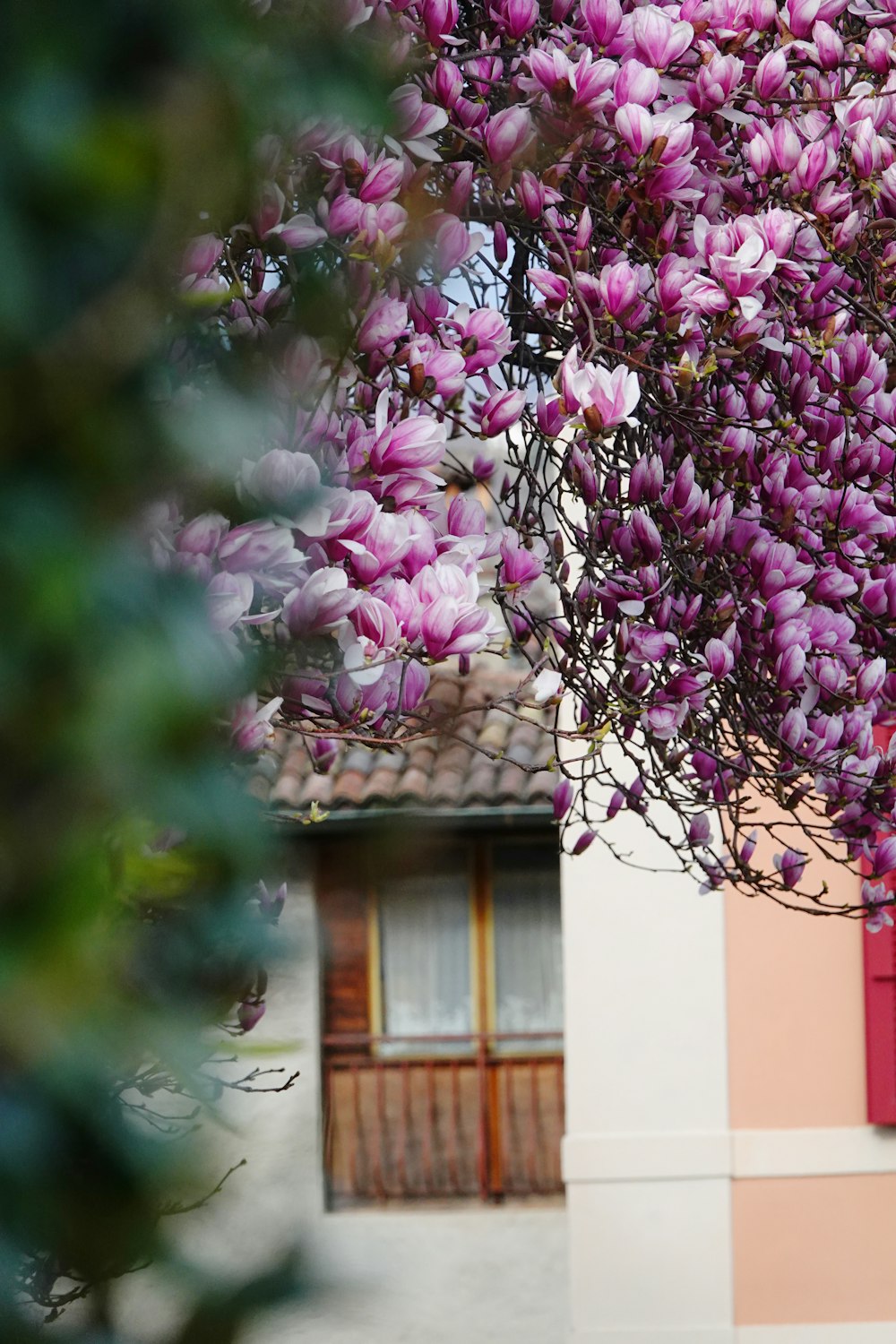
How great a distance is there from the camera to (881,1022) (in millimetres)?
6395

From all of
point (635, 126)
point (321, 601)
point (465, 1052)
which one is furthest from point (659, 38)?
point (465, 1052)

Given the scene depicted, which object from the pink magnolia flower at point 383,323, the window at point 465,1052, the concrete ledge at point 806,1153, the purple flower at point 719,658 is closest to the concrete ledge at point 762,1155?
the concrete ledge at point 806,1153

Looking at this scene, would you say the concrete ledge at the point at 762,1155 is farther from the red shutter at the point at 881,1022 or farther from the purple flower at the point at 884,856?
the purple flower at the point at 884,856

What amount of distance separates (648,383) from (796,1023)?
431cm

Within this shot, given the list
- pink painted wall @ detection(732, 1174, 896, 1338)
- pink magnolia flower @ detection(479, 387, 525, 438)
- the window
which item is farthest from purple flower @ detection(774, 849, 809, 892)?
the window

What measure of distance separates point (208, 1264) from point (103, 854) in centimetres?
12

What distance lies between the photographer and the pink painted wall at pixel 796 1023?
21.1 feet

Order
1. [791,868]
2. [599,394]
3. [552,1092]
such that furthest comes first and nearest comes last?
[552,1092], [791,868], [599,394]

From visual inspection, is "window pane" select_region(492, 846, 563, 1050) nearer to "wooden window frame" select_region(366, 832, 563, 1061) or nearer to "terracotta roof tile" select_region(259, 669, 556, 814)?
"wooden window frame" select_region(366, 832, 563, 1061)

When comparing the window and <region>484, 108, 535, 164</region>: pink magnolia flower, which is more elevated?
<region>484, 108, 535, 164</region>: pink magnolia flower

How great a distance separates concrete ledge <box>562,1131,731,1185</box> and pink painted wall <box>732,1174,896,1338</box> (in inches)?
6.4

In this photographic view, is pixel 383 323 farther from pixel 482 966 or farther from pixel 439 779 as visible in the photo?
pixel 482 966

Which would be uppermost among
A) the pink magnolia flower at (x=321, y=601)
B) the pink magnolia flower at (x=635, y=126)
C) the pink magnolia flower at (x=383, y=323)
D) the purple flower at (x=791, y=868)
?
the pink magnolia flower at (x=635, y=126)

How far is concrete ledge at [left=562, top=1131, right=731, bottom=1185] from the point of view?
6.41 meters
